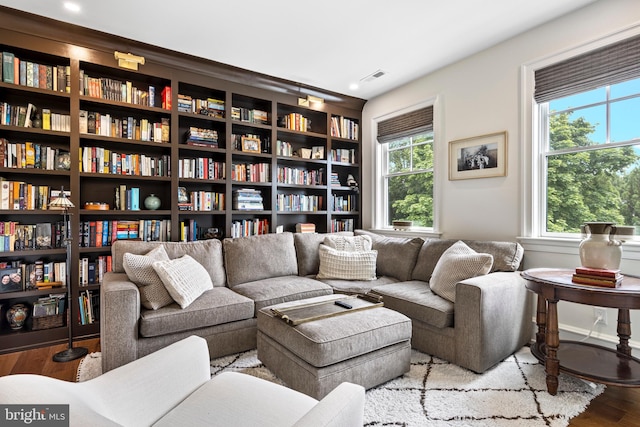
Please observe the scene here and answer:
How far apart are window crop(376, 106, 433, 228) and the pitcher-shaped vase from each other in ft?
6.22

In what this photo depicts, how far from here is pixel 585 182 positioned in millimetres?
2602

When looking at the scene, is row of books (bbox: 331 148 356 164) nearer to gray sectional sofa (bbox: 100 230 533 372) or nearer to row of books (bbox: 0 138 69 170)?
gray sectional sofa (bbox: 100 230 533 372)

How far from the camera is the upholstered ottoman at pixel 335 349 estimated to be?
5.74 ft

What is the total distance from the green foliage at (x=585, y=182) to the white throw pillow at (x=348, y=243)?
5.47ft

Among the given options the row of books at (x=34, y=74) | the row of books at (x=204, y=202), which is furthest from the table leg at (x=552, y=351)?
the row of books at (x=34, y=74)

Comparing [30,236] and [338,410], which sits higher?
[30,236]

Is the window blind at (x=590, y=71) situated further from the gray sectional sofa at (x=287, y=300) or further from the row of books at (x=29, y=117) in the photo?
the row of books at (x=29, y=117)

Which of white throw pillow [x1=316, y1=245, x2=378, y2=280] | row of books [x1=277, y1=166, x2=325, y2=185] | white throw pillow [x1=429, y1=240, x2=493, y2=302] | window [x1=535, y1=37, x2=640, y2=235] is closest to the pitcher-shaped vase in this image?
white throw pillow [x1=429, y1=240, x2=493, y2=302]

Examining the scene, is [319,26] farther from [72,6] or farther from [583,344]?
[583,344]

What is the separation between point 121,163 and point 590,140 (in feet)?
13.4

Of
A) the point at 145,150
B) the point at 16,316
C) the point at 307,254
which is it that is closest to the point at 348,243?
the point at 307,254

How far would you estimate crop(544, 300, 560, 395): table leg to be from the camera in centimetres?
191

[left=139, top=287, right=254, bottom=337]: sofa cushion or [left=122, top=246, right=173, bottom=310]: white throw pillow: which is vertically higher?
[left=122, top=246, right=173, bottom=310]: white throw pillow

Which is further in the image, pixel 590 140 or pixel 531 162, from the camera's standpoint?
pixel 531 162
